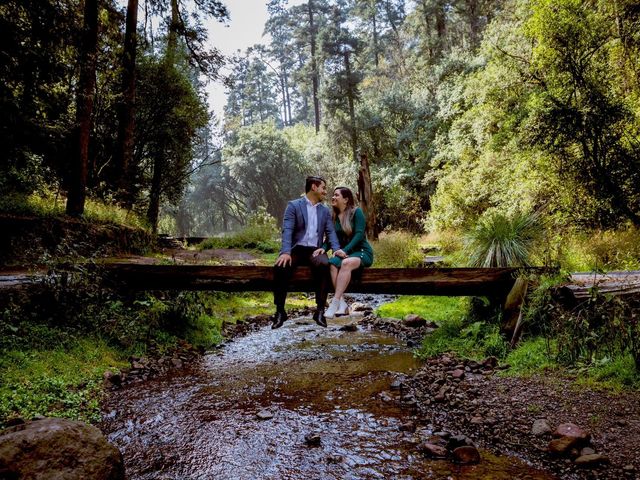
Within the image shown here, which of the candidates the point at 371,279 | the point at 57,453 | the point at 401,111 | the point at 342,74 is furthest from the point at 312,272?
the point at 342,74

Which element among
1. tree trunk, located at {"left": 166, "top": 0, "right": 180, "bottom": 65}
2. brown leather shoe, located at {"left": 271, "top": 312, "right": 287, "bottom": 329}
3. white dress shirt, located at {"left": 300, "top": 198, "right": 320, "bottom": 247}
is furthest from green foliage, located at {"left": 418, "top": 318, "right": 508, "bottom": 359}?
tree trunk, located at {"left": 166, "top": 0, "right": 180, "bottom": 65}

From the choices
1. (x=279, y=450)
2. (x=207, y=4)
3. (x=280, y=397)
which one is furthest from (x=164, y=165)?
(x=279, y=450)

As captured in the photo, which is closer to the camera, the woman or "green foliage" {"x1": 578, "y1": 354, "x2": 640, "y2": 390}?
"green foliage" {"x1": 578, "y1": 354, "x2": 640, "y2": 390}

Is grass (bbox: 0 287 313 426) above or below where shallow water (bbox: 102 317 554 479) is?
above

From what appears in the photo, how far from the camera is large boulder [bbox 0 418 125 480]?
243 centimetres

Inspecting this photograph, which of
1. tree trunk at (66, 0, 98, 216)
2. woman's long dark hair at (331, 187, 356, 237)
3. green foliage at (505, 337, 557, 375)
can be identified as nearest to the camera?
green foliage at (505, 337, 557, 375)

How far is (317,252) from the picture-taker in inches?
206

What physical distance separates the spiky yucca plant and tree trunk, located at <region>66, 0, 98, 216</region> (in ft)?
29.5

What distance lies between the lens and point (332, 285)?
5465 mm

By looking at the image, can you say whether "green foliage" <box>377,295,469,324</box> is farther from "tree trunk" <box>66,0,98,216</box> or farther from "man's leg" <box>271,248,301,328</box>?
"tree trunk" <box>66,0,98,216</box>

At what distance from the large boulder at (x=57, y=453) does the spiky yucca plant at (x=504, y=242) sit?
20.4 feet

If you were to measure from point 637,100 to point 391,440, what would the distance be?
1009cm

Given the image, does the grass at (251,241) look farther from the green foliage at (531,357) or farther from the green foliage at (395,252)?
the green foliage at (531,357)

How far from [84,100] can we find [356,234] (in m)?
7.55
